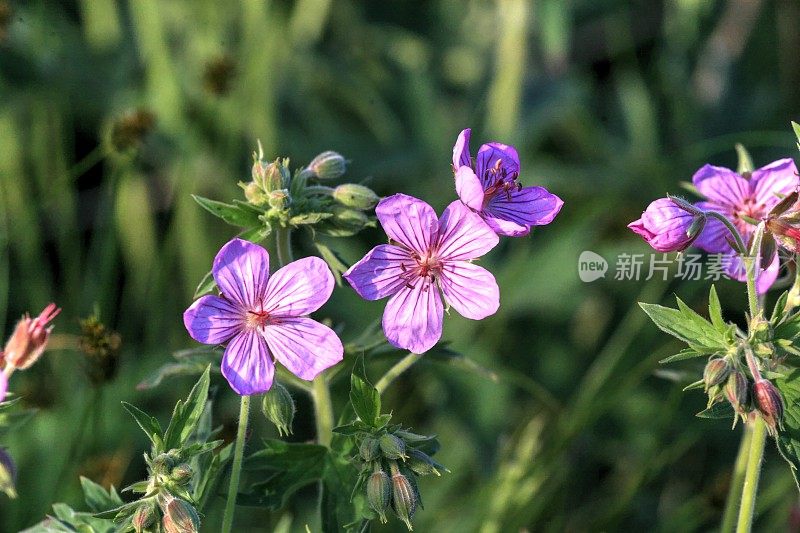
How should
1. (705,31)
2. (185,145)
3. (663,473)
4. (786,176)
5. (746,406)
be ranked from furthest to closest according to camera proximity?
1. (705,31)
2. (185,145)
3. (663,473)
4. (786,176)
5. (746,406)

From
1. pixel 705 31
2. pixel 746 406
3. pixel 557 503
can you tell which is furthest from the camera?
pixel 705 31

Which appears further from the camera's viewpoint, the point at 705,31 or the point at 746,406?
the point at 705,31

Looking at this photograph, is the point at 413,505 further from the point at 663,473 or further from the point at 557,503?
the point at 663,473

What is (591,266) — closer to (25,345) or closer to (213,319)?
(213,319)

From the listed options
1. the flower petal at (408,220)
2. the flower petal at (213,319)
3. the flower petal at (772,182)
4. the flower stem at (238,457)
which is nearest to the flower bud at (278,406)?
the flower stem at (238,457)

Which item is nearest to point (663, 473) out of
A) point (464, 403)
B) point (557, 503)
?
point (557, 503)

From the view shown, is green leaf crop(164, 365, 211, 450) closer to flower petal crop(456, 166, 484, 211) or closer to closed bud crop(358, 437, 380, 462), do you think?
closed bud crop(358, 437, 380, 462)

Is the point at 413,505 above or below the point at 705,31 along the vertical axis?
below
